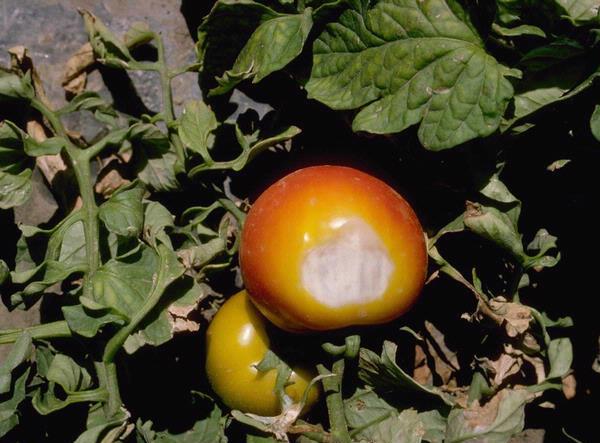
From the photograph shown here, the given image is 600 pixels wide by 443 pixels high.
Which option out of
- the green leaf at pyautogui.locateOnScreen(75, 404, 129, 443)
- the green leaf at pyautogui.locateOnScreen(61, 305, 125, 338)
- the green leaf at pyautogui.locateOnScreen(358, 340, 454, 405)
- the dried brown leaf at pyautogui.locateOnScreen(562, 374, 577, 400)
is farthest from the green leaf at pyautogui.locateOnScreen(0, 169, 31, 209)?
the dried brown leaf at pyautogui.locateOnScreen(562, 374, 577, 400)

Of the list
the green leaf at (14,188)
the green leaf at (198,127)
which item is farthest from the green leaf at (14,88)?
the green leaf at (198,127)

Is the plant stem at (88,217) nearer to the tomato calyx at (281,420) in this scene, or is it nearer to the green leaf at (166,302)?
the green leaf at (166,302)

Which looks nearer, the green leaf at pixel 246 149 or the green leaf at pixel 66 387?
the green leaf at pixel 66 387

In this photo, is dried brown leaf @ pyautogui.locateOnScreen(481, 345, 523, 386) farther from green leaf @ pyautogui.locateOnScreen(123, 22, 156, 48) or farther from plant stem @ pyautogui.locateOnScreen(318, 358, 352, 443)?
green leaf @ pyautogui.locateOnScreen(123, 22, 156, 48)

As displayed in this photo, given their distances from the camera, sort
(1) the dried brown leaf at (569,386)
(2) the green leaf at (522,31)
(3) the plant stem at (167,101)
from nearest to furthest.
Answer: (2) the green leaf at (522,31) < (3) the plant stem at (167,101) < (1) the dried brown leaf at (569,386)

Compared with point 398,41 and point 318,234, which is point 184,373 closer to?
point 318,234

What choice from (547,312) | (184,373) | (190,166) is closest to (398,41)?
(190,166)

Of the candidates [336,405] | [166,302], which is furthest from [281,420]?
[166,302]

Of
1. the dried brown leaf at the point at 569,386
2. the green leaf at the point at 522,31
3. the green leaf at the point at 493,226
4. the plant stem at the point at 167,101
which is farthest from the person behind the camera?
the dried brown leaf at the point at 569,386
